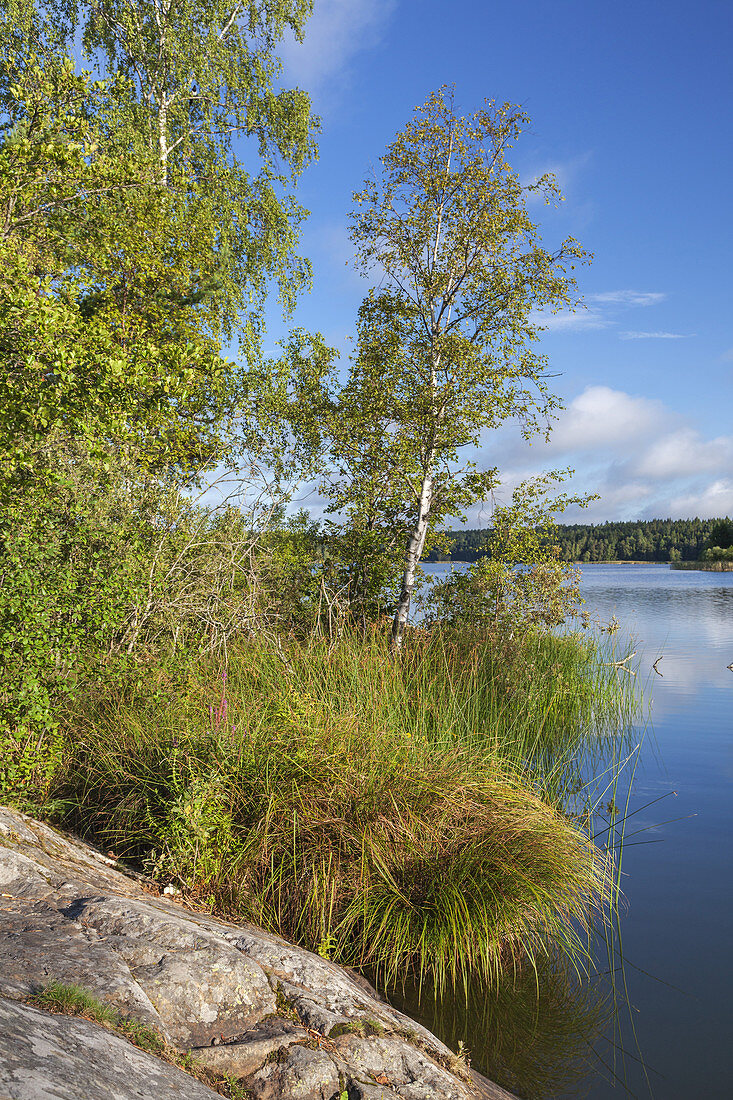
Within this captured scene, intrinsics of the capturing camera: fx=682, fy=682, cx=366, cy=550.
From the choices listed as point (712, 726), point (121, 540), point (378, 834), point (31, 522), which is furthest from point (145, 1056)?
point (712, 726)

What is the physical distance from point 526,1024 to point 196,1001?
2.27 metres

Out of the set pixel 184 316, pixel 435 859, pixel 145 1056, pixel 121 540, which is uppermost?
pixel 184 316

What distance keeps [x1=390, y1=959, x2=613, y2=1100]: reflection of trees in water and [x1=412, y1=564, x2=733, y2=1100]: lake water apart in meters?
0.02

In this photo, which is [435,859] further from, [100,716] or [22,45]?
[22,45]

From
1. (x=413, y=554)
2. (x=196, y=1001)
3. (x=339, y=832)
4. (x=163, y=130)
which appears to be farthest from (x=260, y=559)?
(x=163, y=130)

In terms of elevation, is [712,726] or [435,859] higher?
[435,859]

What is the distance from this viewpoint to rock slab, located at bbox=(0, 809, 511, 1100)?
182 centimetres

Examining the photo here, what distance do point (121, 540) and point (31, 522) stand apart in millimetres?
1014

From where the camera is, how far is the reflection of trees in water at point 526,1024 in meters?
3.47

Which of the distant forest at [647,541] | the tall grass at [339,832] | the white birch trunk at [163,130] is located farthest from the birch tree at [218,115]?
the distant forest at [647,541]

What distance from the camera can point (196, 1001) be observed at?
7.88 feet

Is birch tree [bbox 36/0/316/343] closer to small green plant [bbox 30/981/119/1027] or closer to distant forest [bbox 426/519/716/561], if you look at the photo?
small green plant [bbox 30/981/119/1027]

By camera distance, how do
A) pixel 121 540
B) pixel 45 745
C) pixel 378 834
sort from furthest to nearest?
pixel 121 540 → pixel 45 745 → pixel 378 834

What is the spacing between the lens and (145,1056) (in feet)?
5.88
